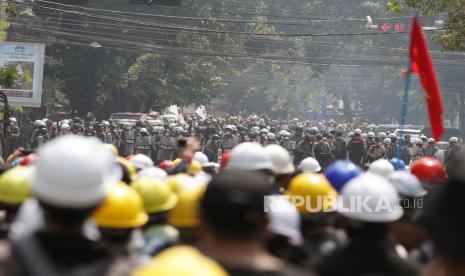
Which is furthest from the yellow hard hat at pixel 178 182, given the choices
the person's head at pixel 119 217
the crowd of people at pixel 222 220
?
the person's head at pixel 119 217

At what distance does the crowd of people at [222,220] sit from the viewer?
10.3ft

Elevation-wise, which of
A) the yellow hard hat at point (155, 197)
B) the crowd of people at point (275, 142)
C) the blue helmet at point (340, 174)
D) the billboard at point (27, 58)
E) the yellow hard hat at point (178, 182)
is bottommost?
the yellow hard hat at point (155, 197)

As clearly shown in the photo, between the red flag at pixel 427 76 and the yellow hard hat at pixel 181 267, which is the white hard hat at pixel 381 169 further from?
the yellow hard hat at pixel 181 267

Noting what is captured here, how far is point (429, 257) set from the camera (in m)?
4.85

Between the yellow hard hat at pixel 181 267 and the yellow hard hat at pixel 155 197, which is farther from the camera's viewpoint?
the yellow hard hat at pixel 155 197

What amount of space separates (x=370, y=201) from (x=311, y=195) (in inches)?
50.5

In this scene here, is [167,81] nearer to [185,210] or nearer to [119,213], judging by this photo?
[185,210]

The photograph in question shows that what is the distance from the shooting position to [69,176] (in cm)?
311

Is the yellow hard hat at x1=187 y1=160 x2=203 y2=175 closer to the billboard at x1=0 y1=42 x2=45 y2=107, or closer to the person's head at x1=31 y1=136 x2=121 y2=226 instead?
the person's head at x1=31 y1=136 x2=121 y2=226

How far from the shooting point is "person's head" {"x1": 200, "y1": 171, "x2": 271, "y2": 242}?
319cm

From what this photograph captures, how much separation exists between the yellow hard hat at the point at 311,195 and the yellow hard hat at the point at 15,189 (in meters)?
1.64

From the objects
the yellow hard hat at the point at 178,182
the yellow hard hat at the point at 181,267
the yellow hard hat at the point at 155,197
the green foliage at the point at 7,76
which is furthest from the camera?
the green foliage at the point at 7,76

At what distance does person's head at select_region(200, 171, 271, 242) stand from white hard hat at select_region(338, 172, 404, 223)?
1027 mm

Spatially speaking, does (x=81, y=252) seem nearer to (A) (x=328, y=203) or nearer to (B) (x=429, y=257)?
(B) (x=429, y=257)
